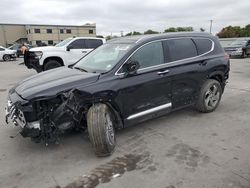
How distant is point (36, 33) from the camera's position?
6019 centimetres

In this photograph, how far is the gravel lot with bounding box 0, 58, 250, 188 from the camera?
2979 mm

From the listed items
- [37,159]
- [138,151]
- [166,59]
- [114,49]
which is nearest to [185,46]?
[166,59]

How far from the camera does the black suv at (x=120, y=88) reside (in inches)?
138

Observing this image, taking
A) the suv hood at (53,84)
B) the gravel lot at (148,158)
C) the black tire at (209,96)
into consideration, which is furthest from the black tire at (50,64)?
the black tire at (209,96)

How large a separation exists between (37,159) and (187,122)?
289 centimetres

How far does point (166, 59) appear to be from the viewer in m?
4.48

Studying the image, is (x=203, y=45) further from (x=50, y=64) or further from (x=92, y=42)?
(x=92, y=42)

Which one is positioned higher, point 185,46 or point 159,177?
point 185,46

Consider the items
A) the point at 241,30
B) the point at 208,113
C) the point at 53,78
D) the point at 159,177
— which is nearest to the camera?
the point at 159,177

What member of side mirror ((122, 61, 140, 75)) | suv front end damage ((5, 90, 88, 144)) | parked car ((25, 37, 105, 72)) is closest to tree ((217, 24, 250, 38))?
parked car ((25, 37, 105, 72))

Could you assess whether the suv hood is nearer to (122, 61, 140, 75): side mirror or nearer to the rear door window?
(122, 61, 140, 75): side mirror

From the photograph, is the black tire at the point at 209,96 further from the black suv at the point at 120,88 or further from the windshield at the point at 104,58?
the windshield at the point at 104,58

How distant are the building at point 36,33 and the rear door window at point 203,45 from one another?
197 feet

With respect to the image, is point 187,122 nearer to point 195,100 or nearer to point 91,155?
point 195,100
